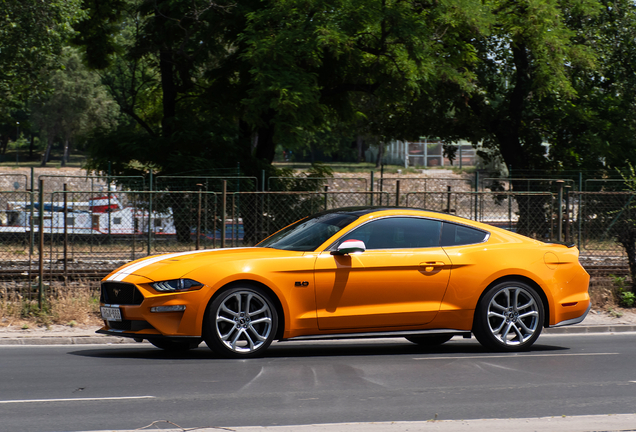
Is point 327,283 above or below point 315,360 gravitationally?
above

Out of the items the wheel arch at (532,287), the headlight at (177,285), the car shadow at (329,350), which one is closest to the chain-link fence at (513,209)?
the car shadow at (329,350)

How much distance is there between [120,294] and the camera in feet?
25.6

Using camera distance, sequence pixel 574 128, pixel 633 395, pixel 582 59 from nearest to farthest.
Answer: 1. pixel 633 395
2. pixel 582 59
3. pixel 574 128

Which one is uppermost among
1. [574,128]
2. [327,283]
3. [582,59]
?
[582,59]

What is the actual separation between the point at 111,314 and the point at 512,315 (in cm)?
430

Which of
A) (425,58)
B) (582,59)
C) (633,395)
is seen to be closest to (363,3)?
(425,58)

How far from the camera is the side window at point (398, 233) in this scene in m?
8.27

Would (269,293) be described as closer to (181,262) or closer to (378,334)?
(181,262)

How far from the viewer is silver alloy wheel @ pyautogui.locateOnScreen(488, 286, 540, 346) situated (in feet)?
28.0

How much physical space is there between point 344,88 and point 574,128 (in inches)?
337

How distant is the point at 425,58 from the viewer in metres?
20.2

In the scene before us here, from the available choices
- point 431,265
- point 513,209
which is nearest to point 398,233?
point 431,265

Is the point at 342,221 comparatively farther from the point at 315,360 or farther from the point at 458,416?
the point at 458,416

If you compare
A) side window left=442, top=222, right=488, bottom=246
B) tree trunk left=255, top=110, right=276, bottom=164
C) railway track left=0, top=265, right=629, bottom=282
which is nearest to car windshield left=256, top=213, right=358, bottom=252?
side window left=442, top=222, right=488, bottom=246
